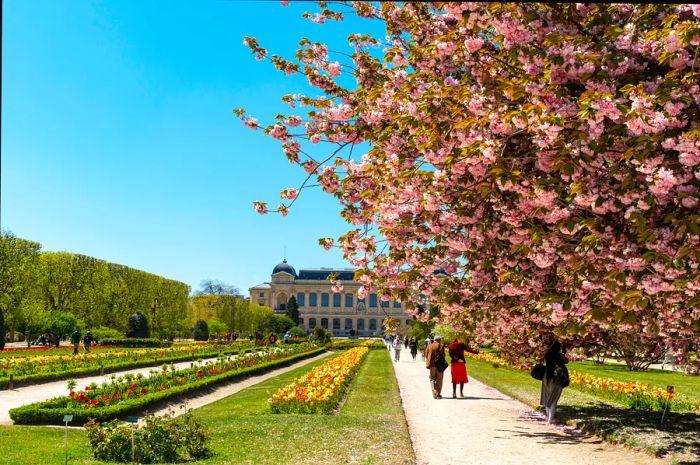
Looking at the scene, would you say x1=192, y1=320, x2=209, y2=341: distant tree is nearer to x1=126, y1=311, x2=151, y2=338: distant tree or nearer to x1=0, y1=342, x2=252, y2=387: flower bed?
x1=126, y1=311, x2=151, y2=338: distant tree

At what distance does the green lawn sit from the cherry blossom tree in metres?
2.34

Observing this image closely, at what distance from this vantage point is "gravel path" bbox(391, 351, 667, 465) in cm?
817

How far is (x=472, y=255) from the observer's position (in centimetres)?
642

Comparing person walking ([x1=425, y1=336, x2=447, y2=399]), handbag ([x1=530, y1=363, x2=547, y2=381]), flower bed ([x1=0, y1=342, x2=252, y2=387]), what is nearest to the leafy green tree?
flower bed ([x1=0, y1=342, x2=252, y2=387])

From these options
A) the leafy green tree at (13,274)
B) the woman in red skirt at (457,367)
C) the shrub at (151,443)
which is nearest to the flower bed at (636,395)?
the woman in red skirt at (457,367)

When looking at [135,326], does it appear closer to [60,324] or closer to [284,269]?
[60,324]

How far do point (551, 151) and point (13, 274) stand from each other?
129ft

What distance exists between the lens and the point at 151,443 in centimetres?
778

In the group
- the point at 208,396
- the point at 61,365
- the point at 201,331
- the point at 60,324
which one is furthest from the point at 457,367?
the point at 201,331

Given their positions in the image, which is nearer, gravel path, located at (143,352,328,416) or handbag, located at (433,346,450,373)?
gravel path, located at (143,352,328,416)

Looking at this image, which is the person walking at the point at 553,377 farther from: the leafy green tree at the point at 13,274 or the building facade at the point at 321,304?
the building facade at the point at 321,304

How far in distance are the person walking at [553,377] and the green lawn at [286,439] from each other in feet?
8.90

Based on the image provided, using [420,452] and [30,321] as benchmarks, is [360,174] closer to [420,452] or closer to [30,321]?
[420,452]

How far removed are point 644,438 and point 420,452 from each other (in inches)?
132
